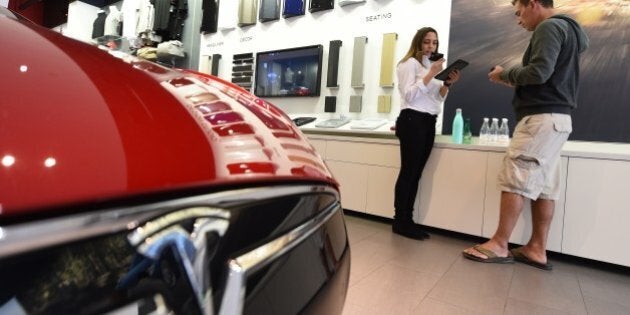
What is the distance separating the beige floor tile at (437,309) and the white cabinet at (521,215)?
1160mm

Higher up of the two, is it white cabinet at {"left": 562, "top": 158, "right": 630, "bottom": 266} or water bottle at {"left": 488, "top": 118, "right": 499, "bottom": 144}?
water bottle at {"left": 488, "top": 118, "right": 499, "bottom": 144}

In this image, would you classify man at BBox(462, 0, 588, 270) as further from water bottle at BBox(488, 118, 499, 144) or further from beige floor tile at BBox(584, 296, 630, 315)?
water bottle at BBox(488, 118, 499, 144)

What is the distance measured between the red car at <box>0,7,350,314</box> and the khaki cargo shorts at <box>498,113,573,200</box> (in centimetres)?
183

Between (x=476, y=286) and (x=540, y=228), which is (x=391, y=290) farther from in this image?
(x=540, y=228)

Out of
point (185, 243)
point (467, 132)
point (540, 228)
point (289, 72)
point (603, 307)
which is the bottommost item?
point (603, 307)

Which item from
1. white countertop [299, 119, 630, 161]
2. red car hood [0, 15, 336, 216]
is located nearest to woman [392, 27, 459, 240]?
white countertop [299, 119, 630, 161]

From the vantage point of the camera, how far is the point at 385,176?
3.04 m

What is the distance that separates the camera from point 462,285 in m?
1.78

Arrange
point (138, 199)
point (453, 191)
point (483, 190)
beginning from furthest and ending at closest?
point (453, 191)
point (483, 190)
point (138, 199)

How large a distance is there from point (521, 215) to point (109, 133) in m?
2.58

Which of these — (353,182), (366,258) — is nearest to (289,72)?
(353,182)

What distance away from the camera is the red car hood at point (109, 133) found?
28 cm

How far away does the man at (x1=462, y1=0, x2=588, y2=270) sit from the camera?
193cm

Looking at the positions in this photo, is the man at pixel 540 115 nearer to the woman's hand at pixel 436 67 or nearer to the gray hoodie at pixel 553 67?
the gray hoodie at pixel 553 67
